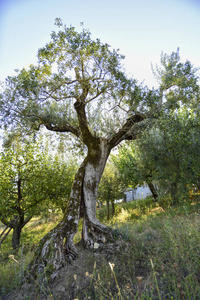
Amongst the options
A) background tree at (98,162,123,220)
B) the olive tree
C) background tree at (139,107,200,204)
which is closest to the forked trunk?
the olive tree

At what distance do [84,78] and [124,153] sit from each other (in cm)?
1582

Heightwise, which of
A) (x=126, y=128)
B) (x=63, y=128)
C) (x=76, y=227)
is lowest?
(x=76, y=227)

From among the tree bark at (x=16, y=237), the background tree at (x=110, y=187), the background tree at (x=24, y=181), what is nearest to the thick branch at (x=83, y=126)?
the background tree at (x=24, y=181)

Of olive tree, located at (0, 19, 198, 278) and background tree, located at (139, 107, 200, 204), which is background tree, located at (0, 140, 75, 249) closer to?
olive tree, located at (0, 19, 198, 278)

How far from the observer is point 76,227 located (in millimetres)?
6762

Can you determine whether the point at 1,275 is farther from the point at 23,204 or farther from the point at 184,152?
the point at 184,152

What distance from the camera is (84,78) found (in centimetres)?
909

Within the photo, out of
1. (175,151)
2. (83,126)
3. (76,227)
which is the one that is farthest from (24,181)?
(175,151)

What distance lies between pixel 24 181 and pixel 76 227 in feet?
20.2

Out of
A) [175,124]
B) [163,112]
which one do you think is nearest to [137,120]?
[163,112]

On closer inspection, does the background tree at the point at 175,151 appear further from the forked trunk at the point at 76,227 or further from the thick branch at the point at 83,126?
the forked trunk at the point at 76,227

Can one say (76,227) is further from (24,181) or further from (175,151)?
(175,151)

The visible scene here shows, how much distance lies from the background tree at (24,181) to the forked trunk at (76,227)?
4.38m

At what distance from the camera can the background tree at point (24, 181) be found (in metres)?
10.5
